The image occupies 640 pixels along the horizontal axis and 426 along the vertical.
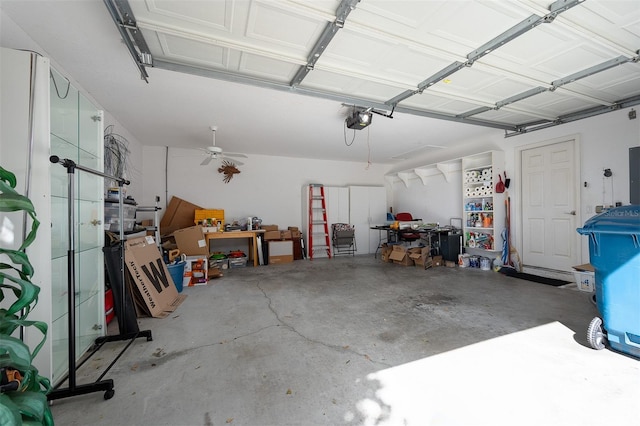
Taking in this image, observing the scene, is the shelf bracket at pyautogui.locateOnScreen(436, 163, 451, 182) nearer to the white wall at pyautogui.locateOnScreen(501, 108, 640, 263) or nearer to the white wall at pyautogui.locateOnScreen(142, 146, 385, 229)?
the white wall at pyautogui.locateOnScreen(501, 108, 640, 263)

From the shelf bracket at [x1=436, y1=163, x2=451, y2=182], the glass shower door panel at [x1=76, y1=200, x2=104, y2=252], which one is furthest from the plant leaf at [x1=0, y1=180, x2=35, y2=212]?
the shelf bracket at [x1=436, y1=163, x2=451, y2=182]

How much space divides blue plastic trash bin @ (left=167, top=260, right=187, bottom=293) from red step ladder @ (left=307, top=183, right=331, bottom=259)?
320 cm

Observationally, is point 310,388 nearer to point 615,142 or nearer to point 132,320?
point 132,320

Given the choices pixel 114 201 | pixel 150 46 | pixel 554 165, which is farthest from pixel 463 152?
pixel 114 201

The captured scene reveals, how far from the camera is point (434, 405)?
4.84 feet

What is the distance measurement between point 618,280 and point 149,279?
14.3 feet

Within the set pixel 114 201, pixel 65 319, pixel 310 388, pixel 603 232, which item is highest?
pixel 114 201

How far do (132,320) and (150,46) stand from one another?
243 cm

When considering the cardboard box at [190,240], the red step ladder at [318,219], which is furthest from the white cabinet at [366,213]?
the cardboard box at [190,240]

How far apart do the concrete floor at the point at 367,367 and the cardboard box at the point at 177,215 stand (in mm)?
2571

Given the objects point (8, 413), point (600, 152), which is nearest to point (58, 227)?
point (8, 413)

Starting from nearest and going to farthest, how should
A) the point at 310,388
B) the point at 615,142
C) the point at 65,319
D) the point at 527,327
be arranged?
the point at 310,388 → the point at 65,319 → the point at 527,327 → the point at 615,142

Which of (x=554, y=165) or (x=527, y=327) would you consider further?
(x=554, y=165)

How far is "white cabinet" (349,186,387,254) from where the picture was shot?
6781 mm
